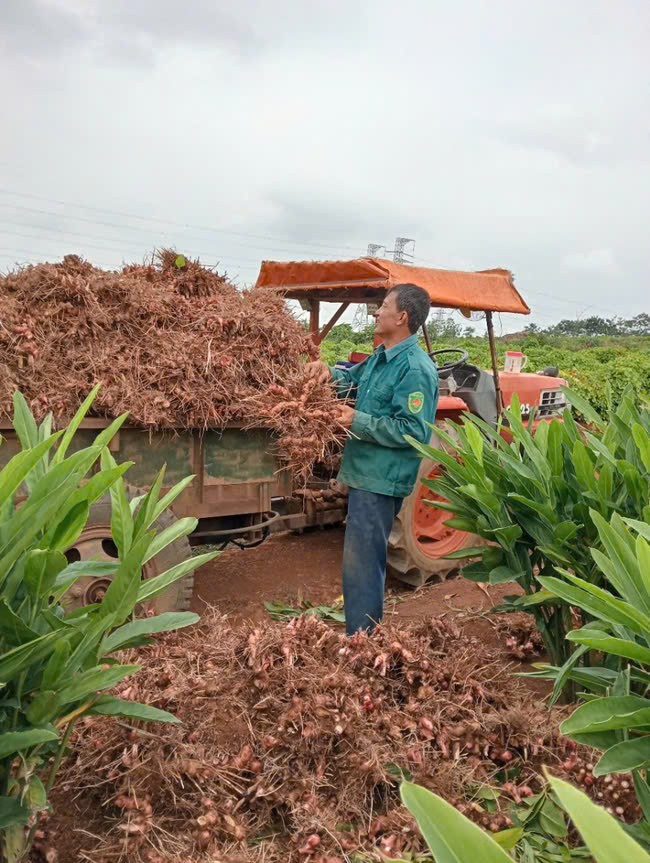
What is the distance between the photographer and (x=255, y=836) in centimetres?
198

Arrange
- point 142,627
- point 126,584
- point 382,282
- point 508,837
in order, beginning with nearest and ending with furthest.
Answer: point 126,584 < point 142,627 < point 508,837 < point 382,282

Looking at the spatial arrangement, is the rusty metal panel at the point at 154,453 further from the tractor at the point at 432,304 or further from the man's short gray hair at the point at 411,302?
the tractor at the point at 432,304

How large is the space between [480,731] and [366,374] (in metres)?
2.04

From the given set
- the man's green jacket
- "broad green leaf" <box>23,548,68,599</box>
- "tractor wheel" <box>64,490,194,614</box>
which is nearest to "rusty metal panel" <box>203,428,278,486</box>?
"tractor wheel" <box>64,490,194,614</box>

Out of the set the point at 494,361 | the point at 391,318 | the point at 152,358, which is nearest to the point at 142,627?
the point at 152,358

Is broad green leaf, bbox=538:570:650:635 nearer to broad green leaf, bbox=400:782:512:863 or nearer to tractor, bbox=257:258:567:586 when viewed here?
broad green leaf, bbox=400:782:512:863

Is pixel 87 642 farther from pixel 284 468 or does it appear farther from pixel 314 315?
pixel 314 315

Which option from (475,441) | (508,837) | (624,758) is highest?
(475,441)

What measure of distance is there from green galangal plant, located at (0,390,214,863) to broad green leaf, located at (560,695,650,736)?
35.1 inches

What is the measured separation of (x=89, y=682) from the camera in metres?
1.50

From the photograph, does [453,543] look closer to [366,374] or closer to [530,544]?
[366,374]

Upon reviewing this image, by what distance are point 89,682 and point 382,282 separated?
3.72 m

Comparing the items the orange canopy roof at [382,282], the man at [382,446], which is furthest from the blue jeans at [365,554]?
the orange canopy roof at [382,282]

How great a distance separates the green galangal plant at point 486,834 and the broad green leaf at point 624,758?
2.94ft
